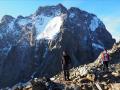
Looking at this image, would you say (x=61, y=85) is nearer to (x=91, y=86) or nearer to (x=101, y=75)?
(x=91, y=86)

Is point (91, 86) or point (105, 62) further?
point (105, 62)

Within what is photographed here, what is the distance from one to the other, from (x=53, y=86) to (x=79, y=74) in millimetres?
7858

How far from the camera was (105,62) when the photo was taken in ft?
128

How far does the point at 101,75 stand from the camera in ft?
117

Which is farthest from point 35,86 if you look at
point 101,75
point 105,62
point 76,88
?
point 105,62

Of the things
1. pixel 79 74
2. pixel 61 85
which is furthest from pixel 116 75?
pixel 61 85

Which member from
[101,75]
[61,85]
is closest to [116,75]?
[101,75]

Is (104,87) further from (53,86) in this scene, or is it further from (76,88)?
(53,86)

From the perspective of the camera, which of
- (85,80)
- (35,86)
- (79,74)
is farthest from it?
(79,74)

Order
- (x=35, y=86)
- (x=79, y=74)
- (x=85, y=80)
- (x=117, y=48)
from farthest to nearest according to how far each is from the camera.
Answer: (x=117, y=48) < (x=79, y=74) < (x=85, y=80) < (x=35, y=86)

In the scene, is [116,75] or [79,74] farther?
[79,74]

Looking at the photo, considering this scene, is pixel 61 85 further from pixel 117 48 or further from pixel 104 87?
pixel 117 48

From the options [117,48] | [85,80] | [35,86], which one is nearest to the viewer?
[35,86]

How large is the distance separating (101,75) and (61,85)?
19.0 feet
